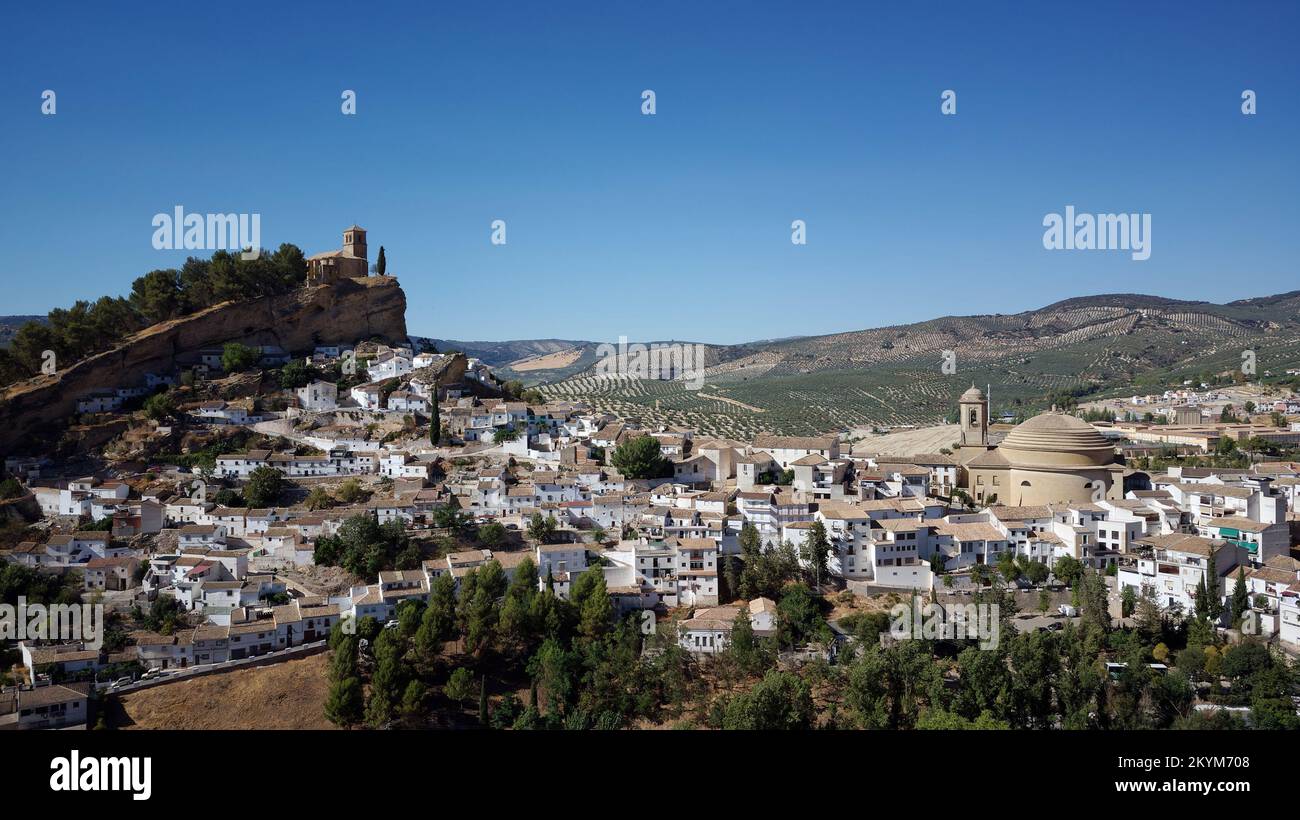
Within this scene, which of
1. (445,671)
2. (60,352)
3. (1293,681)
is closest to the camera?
(1293,681)

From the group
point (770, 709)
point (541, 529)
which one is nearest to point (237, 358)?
point (541, 529)

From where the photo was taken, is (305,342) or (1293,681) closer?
(1293,681)

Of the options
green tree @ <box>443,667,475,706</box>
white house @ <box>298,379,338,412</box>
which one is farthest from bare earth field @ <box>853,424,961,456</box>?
green tree @ <box>443,667,475,706</box>

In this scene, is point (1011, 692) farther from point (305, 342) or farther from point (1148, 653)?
point (305, 342)

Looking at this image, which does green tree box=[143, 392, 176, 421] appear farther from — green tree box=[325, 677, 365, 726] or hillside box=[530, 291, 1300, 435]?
hillside box=[530, 291, 1300, 435]

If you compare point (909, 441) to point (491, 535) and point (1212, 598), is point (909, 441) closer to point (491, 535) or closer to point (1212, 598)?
point (1212, 598)
